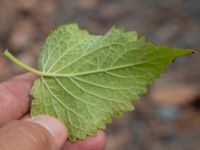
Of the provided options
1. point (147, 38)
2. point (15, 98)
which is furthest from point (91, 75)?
point (147, 38)

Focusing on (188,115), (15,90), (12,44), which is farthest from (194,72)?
(15,90)

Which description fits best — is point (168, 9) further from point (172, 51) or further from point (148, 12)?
point (172, 51)

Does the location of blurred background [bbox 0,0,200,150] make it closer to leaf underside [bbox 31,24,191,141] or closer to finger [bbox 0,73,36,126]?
finger [bbox 0,73,36,126]

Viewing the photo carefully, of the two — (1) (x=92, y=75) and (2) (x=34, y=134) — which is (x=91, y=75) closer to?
(1) (x=92, y=75)

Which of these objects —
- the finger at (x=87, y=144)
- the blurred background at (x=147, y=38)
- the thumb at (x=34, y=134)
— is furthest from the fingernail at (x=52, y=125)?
the blurred background at (x=147, y=38)

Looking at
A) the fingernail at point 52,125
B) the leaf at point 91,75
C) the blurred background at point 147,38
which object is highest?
the leaf at point 91,75

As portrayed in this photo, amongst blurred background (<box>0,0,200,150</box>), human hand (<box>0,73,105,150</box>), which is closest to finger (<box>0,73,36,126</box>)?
human hand (<box>0,73,105,150</box>)

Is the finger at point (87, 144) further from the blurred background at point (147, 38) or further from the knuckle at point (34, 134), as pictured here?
the blurred background at point (147, 38)
